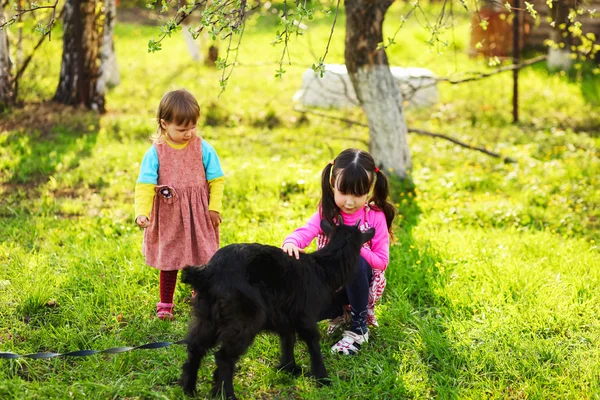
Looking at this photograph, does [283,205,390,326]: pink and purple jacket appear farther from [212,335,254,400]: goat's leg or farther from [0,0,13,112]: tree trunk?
[0,0,13,112]: tree trunk

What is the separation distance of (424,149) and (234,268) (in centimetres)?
627

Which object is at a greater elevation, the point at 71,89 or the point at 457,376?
the point at 71,89

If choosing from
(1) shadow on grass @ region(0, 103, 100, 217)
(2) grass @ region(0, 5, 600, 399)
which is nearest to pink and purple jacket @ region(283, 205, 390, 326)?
(2) grass @ region(0, 5, 600, 399)

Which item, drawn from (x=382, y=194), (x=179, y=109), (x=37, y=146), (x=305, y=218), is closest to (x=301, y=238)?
(x=382, y=194)

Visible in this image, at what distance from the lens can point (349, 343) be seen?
3.93 meters

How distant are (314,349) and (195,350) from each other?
65cm

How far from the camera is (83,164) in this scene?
24.0 feet

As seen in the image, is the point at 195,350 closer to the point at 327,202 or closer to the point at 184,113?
the point at 327,202

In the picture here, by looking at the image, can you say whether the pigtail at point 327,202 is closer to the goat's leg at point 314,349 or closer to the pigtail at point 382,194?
the pigtail at point 382,194

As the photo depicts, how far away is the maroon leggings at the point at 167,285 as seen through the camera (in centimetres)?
428

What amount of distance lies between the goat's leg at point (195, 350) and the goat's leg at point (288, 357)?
0.51m

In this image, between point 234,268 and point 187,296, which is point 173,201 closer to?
point 187,296

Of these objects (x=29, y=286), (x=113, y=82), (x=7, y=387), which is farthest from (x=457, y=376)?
(x=113, y=82)

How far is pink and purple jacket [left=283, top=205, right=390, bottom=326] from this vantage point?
12.8 feet
